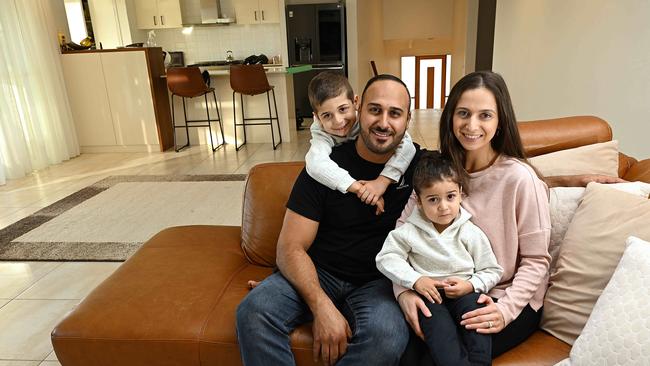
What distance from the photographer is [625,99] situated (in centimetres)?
245

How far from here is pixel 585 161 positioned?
64.3 inches

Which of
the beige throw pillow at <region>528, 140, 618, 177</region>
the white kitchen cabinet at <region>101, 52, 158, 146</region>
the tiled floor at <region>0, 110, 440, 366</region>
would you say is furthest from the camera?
the white kitchen cabinet at <region>101, 52, 158, 146</region>

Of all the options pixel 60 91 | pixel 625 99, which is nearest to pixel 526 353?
pixel 625 99

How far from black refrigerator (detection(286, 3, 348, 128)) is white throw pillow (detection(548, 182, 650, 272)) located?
5.79m

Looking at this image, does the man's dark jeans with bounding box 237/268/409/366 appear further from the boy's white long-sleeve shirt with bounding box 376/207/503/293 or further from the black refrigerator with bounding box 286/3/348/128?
the black refrigerator with bounding box 286/3/348/128

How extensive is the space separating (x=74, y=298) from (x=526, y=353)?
2.19 metres

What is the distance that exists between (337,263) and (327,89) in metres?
0.63

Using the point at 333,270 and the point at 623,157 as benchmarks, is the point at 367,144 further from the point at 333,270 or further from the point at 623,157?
the point at 623,157

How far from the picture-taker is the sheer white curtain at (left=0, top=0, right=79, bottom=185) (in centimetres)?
459

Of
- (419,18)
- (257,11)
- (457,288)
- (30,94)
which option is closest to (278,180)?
(457,288)

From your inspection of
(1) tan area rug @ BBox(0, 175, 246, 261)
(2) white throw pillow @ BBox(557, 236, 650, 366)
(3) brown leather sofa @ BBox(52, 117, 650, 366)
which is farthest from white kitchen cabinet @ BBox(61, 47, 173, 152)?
(2) white throw pillow @ BBox(557, 236, 650, 366)

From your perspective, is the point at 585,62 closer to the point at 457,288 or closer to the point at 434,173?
the point at 434,173

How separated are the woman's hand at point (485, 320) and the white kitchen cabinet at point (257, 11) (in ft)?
20.0

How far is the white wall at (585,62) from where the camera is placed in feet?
7.62
